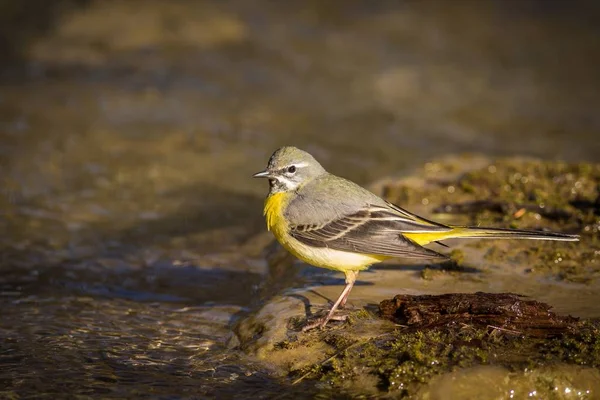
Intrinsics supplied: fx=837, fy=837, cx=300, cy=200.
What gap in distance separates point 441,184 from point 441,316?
13.3 feet

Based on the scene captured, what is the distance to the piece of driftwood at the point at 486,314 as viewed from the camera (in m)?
6.48

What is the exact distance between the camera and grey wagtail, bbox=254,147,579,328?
718cm

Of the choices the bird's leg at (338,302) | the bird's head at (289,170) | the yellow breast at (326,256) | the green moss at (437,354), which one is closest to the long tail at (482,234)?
the yellow breast at (326,256)

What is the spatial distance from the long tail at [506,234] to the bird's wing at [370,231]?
119 millimetres

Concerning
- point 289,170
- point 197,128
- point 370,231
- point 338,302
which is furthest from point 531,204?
point 197,128

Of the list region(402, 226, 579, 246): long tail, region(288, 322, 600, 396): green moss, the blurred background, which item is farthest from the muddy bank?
the blurred background

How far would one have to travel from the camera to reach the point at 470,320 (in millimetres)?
6621

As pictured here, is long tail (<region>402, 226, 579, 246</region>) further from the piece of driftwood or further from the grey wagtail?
the piece of driftwood

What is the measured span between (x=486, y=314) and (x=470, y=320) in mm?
135

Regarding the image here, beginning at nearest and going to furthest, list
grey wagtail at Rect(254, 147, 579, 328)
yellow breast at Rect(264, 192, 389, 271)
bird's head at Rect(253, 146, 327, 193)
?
grey wagtail at Rect(254, 147, 579, 328) → yellow breast at Rect(264, 192, 389, 271) → bird's head at Rect(253, 146, 327, 193)

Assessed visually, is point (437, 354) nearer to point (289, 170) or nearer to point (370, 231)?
point (370, 231)

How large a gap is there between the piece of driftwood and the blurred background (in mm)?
1408

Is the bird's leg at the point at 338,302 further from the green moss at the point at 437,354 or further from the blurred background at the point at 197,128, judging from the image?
the blurred background at the point at 197,128

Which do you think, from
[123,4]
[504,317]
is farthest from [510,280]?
[123,4]
